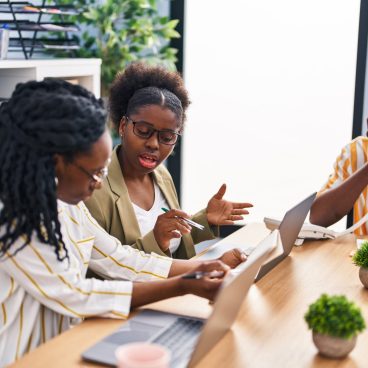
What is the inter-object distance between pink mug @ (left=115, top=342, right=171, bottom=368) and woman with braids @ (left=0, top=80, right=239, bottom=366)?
1.48 feet

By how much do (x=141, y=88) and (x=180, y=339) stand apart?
1120 millimetres

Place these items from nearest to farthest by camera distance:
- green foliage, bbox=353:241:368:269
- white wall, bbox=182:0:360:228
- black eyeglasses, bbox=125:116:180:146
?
1. green foliage, bbox=353:241:368:269
2. black eyeglasses, bbox=125:116:180:146
3. white wall, bbox=182:0:360:228

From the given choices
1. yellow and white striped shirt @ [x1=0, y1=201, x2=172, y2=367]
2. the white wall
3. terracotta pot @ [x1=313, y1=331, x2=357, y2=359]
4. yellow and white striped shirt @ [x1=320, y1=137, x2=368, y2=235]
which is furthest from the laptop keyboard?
the white wall

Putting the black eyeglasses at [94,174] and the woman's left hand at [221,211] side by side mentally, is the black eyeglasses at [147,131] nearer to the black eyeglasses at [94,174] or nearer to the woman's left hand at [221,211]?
the woman's left hand at [221,211]

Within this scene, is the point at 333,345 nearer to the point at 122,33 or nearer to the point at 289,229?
the point at 289,229

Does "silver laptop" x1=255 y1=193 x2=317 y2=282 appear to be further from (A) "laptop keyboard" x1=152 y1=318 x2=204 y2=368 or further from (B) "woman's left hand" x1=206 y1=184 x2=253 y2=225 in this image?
(A) "laptop keyboard" x1=152 y1=318 x2=204 y2=368

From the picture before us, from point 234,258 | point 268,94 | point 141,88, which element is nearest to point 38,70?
point 141,88

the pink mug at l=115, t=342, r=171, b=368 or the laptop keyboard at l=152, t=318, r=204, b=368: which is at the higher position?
the pink mug at l=115, t=342, r=171, b=368

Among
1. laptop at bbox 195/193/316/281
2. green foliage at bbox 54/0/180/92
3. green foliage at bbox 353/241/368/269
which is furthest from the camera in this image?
green foliage at bbox 54/0/180/92

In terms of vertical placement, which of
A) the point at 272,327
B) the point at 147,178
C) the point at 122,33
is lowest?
the point at 272,327

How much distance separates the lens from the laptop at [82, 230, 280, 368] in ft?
3.92

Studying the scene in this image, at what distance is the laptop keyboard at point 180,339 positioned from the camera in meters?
1.27

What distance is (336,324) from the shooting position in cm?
127

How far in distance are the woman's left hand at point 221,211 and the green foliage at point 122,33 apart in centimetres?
181
